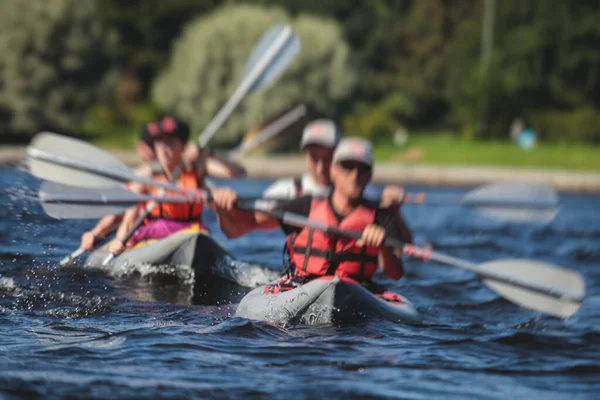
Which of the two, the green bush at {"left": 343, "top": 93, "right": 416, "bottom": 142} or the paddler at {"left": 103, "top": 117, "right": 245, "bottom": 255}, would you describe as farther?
the green bush at {"left": 343, "top": 93, "right": 416, "bottom": 142}

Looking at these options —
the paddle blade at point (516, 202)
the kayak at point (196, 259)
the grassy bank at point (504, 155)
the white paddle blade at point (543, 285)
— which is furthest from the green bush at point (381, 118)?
the white paddle blade at point (543, 285)

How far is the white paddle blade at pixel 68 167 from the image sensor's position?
26.5ft

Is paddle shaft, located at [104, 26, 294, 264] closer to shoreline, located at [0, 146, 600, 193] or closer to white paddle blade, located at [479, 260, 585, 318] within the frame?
white paddle blade, located at [479, 260, 585, 318]

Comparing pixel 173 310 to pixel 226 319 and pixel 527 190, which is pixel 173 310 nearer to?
pixel 226 319

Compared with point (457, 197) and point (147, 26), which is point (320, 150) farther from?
point (147, 26)

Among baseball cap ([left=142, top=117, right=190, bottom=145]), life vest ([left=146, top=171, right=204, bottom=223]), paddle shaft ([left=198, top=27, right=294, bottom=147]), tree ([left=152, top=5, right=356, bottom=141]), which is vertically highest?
tree ([left=152, top=5, right=356, bottom=141])

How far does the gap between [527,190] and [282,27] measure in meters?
4.40

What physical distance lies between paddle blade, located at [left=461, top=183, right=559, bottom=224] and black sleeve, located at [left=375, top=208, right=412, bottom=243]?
3.76 ft

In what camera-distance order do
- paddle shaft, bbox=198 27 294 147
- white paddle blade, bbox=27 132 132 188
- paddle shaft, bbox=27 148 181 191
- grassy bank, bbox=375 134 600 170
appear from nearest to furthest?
paddle shaft, bbox=27 148 181 191, white paddle blade, bbox=27 132 132 188, paddle shaft, bbox=198 27 294 147, grassy bank, bbox=375 134 600 170

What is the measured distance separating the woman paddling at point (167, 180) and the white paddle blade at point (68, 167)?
0.65 m

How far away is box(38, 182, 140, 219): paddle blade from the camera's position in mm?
7777

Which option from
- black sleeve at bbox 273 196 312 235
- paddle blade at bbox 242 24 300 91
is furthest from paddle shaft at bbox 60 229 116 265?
black sleeve at bbox 273 196 312 235

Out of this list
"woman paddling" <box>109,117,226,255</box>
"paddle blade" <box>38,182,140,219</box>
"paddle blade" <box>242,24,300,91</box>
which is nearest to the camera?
"paddle blade" <box>38,182,140,219</box>

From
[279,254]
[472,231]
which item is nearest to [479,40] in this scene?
[472,231]
